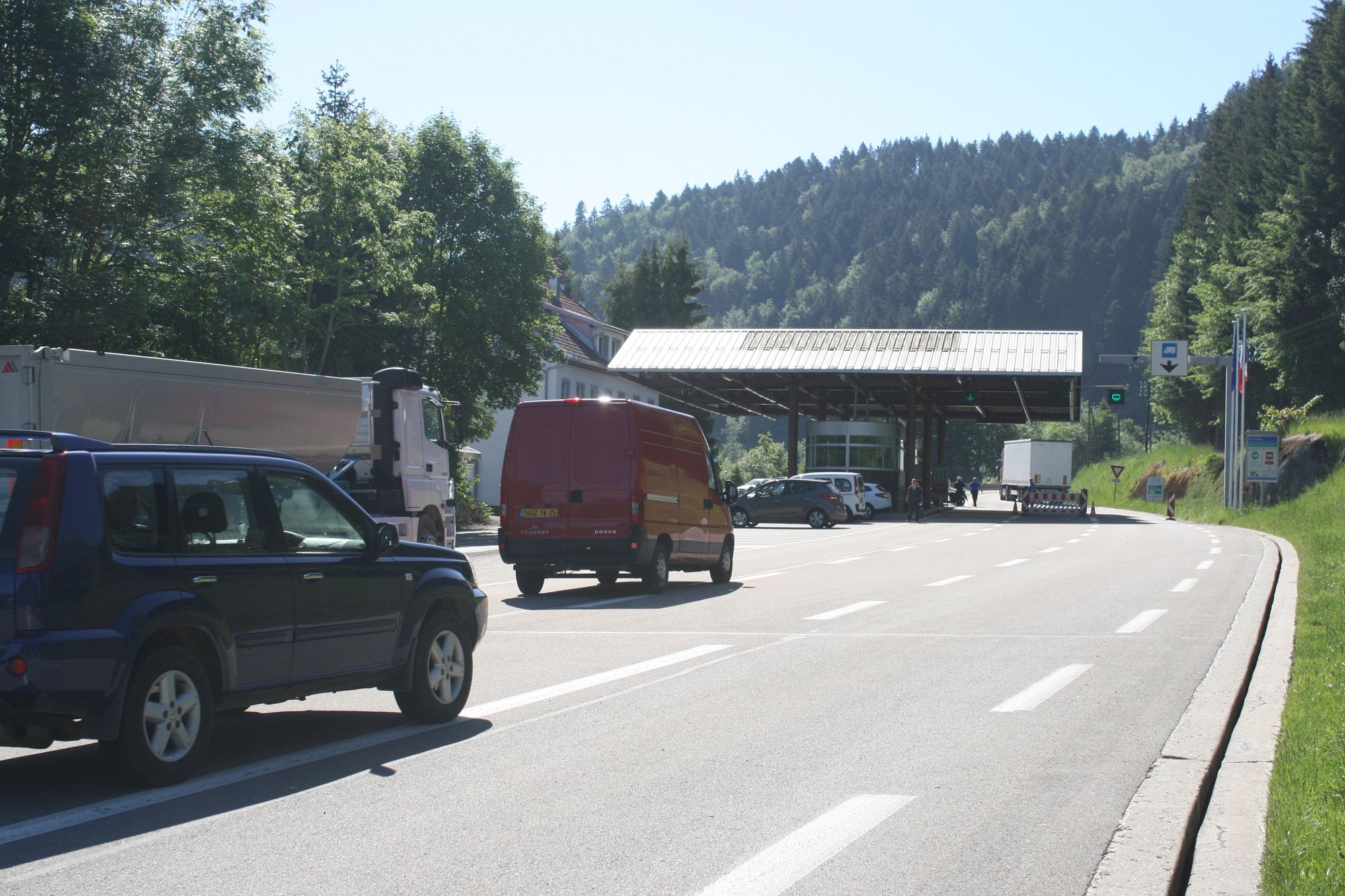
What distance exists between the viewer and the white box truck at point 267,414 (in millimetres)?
14656

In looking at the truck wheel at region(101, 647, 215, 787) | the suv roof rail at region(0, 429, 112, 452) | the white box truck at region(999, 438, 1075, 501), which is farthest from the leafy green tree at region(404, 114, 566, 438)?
the truck wheel at region(101, 647, 215, 787)

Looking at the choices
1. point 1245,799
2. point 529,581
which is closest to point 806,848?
point 1245,799

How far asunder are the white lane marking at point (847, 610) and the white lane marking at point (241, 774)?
4.80 meters

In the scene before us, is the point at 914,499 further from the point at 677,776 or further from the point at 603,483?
the point at 677,776

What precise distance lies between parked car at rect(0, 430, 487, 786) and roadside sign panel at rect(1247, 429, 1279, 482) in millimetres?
36339

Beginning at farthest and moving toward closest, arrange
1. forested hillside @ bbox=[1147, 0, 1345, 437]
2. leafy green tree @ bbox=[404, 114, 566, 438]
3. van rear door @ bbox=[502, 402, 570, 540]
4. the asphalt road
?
forested hillside @ bbox=[1147, 0, 1345, 437], leafy green tree @ bbox=[404, 114, 566, 438], van rear door @ bbox=[502, 402, 570, 540], the asphalt road

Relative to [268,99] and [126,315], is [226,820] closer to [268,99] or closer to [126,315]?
[126,315]

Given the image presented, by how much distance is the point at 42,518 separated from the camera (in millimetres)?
5797

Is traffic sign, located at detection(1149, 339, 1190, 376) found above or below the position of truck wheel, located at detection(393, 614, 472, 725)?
above

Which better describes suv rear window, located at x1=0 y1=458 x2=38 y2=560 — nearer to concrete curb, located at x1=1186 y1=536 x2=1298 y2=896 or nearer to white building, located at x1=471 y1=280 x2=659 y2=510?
concrete curb, located at x1=1186 y1=536 x2=1298 y2=896

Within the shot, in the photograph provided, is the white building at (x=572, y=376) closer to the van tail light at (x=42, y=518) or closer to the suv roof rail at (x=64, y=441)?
the suv roof rail at (x=64, y=441)

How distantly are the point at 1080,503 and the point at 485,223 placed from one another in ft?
98.1

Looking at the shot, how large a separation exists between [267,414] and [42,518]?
39.5 ft

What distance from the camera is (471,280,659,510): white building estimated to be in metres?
57.9
